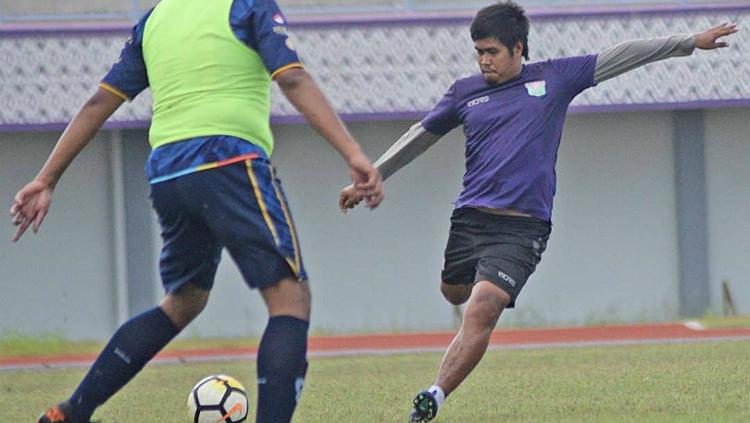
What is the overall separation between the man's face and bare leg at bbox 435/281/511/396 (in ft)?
3.66

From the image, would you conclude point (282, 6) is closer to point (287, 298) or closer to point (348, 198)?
point (348, 198)

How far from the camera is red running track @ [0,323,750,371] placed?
14328mm

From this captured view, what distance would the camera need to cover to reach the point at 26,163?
1772 cm

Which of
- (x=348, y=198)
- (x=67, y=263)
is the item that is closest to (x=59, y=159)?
(x=348, y=198)

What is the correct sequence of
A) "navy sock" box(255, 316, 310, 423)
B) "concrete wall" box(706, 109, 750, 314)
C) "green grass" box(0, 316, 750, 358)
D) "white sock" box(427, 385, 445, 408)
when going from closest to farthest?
1. "navy sock" box(255, 316, 310, 423)
2. "white sock" box(427, 385, 445, 408)
3. "green grass" box(0, 316, 750, 358)
4. "concrete wall" box(706, 109, 750, 314)

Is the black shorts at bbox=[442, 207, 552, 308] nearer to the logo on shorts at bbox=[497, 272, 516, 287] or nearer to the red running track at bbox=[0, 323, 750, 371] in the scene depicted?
the logo on shorts at bbox=[497, 272, 516, 287]

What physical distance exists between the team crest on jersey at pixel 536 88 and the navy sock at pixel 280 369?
2.66 meters

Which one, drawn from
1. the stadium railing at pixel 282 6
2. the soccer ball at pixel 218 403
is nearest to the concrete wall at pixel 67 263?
the stadium railing at pixel 282 6

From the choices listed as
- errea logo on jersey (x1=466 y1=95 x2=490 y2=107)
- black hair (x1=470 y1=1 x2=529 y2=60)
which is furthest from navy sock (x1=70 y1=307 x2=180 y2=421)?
black hair (x1=470 y1=1 x2=529 y2=60)

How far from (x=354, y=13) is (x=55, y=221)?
414 centimetres

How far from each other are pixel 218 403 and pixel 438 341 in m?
8.77

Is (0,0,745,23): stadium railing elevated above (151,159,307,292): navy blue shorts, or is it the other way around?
(151,159,307,292): navy blue shorts

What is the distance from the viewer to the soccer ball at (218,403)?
7137 mm

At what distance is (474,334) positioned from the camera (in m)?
7.38
